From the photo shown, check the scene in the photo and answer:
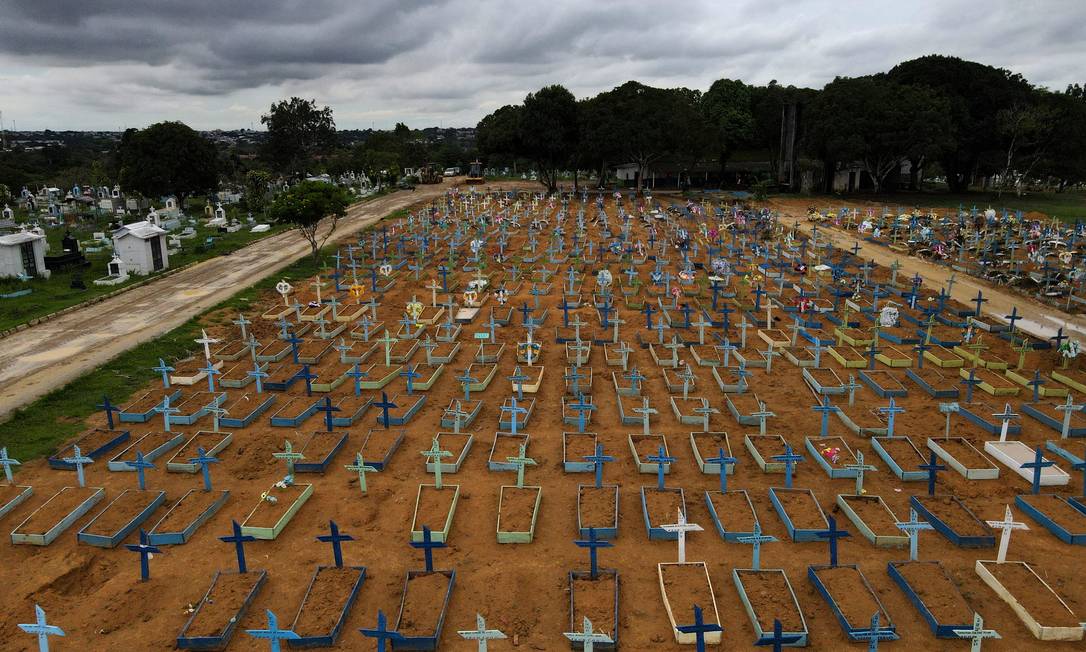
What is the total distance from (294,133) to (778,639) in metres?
97.1

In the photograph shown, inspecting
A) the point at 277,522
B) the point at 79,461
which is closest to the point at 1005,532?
the point at 277,522

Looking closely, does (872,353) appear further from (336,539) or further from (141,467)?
(141,467)

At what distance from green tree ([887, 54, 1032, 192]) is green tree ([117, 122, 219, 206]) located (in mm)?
64030

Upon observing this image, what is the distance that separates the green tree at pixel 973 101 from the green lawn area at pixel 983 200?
10.0 feet

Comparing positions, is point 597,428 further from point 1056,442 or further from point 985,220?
point 985,220

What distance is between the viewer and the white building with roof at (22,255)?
32.3m

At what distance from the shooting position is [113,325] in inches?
1020

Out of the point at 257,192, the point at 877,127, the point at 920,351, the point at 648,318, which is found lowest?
the point at 920,351

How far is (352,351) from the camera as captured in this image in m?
22.3

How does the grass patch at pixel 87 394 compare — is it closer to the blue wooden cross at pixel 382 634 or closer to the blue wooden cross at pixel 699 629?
the blue wooden cross at pixel 382 634

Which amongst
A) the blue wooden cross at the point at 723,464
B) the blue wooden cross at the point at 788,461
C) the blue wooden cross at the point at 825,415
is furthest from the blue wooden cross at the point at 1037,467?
the blue wooden cross at the point at 723,464

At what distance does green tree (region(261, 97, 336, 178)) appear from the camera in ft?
304

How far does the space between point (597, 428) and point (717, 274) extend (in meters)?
17.0

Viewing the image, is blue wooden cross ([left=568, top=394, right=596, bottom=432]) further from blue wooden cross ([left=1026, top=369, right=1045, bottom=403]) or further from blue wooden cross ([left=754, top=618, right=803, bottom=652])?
blue wooden cross ([left=1026, top=369, right=1045, bottom=403])
